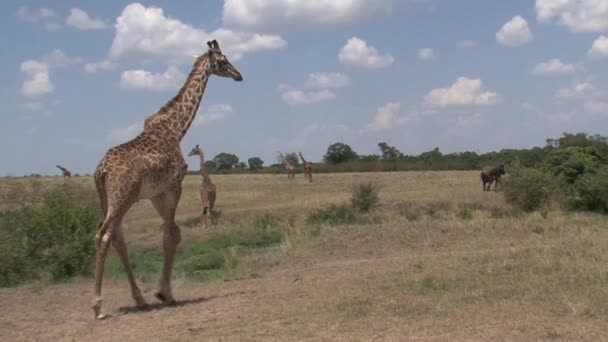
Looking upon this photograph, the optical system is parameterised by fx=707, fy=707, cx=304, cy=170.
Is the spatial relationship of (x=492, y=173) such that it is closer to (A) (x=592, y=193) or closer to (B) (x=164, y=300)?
(A) (x=592, y=193)

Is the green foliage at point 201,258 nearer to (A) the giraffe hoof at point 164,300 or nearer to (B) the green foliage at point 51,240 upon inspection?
(B) the green foliage at point 51,240

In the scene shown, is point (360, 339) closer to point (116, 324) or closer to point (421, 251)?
point (116, 324)

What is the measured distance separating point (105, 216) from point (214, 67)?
3.60 metres

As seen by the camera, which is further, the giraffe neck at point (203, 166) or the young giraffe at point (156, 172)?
the giraffe neck at point (203, 166)

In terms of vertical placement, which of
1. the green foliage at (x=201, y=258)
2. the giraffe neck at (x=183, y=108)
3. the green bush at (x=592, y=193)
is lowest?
the green foliage at (x=201, y=258)

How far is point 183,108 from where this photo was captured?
12.1m

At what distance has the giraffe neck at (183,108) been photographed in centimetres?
1162

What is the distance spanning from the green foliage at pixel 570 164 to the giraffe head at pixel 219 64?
2093cm

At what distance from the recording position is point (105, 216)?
34.4 ft

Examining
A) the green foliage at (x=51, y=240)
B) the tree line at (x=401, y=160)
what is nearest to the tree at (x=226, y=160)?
the tree line at (x=401, y=160)

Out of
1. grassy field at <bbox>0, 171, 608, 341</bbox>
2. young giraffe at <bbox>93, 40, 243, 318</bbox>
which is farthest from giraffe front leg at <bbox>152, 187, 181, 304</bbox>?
grassy field at <bbox>0, 171, 608, 341</bbox>

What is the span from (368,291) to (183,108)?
14.7 ft

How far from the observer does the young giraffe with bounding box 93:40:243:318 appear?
33.2 ft

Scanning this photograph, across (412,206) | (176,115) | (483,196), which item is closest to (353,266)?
(176,115)
